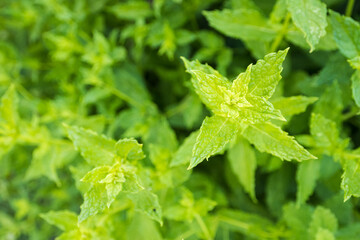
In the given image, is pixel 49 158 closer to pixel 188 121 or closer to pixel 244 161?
pixel 188 121

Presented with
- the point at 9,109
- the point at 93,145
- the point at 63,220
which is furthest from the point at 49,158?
the point at 93,145

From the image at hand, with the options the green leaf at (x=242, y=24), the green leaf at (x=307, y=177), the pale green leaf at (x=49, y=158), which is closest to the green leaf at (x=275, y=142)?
the green leaf at (x=307, y=177)

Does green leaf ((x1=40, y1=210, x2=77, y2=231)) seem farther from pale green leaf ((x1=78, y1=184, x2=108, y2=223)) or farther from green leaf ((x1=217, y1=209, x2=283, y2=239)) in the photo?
green leaf ((x1=217, y1=209, x2=283, y2=239))

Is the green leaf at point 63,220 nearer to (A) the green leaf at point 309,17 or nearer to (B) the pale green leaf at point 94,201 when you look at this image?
(B) the pale green leaf at point 94,201

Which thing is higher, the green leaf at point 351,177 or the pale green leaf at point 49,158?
the green leaf at point 351,177

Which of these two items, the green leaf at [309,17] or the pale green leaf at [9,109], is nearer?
the green leaf at [309,17]
